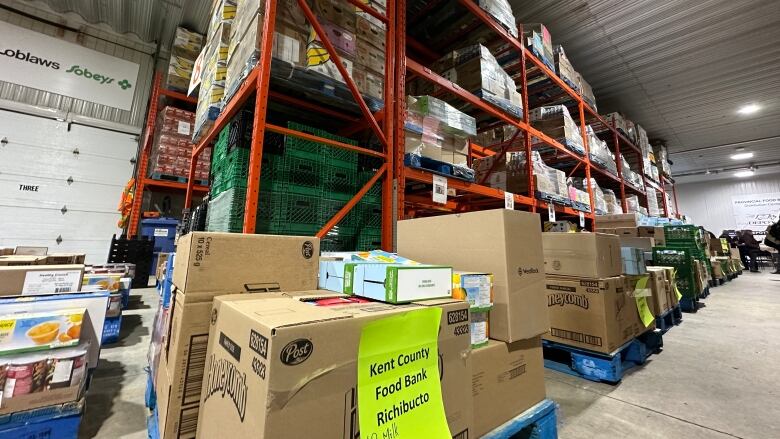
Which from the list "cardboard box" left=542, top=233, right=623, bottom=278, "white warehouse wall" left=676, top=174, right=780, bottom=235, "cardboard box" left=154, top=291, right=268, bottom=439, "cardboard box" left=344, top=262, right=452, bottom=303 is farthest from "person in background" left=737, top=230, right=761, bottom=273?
"cardboard box" left=154, top=291, right=268, bottom=439

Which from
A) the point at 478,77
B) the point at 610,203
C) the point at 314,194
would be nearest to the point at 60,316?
the point at 314,194

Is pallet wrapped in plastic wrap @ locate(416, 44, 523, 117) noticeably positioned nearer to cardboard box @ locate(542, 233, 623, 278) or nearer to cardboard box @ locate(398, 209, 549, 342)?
cardboard box @ locate(542, 233, 623, 278)

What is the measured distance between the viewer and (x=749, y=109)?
7250 mm

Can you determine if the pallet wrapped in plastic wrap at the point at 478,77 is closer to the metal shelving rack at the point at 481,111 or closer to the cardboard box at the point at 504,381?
the metal shelving rack at the point at 481,111

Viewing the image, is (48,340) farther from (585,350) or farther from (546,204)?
(546,204)

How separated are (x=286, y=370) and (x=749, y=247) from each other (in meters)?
17.6

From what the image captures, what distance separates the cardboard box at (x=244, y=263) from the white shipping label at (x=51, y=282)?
131 cm

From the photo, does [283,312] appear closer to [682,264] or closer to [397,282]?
[397,282]

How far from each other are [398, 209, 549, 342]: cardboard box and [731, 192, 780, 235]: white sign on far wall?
64.1ft

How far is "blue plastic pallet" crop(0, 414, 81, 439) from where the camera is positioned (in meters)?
1.11

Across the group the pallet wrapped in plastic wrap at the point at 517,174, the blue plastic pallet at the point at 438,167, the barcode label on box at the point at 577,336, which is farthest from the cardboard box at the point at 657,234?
the blue plastic pallet at the point at 438,167

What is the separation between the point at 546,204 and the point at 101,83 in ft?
27.2

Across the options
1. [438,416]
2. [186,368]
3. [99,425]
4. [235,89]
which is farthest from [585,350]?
[235,89]

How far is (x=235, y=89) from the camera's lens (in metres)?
1.95
